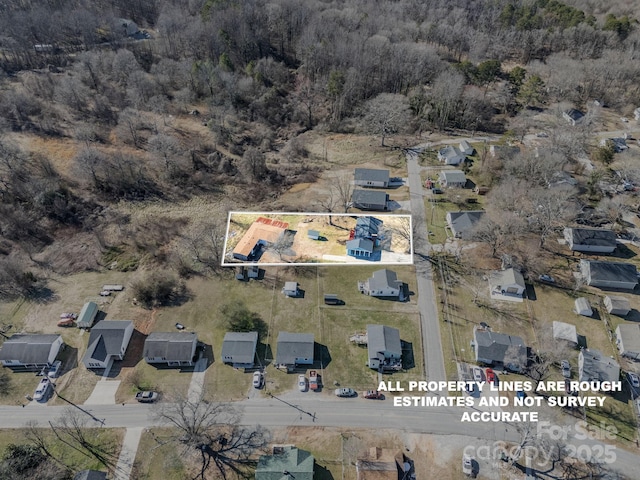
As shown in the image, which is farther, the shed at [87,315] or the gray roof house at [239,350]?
the shed at [87,315]

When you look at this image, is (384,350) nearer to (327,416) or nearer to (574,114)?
(327,416)

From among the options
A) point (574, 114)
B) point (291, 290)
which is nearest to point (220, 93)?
point (291, 290)

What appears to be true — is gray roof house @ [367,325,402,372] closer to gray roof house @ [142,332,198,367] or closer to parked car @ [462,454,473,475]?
parked car @ [462,454,473,475]

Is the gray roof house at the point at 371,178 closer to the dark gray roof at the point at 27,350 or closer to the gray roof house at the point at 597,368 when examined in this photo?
the gray roof house at the point at 597,368

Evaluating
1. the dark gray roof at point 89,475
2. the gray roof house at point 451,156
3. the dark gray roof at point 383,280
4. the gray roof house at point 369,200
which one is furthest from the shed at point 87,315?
the gray roof house at point 451,156

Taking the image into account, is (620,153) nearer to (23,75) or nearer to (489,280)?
(489,280)

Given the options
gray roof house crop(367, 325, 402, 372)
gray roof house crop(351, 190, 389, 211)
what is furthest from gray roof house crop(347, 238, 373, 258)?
gray roof house crop(367, 325, 402, 372)

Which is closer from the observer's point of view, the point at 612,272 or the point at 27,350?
the point at 27,350

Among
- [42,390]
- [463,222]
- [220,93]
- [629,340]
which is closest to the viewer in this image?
[42,390]
